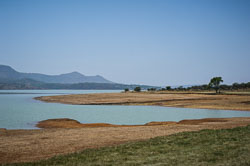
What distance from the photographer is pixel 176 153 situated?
41.1 ft

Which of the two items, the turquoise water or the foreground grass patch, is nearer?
the foreground grass patch

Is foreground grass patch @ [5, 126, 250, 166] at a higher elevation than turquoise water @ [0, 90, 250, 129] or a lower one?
higher

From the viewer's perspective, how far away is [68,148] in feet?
53.2

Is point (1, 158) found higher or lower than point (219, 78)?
lower

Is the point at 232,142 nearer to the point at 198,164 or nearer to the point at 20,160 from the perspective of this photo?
the point at 198,164

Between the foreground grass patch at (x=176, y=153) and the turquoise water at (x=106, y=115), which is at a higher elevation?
the foreground grass patch at (x=176, y=153)

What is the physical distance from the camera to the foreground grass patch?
1090 cm

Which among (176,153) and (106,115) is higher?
(176,153)

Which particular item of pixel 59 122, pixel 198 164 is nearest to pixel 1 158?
pixel 198 164

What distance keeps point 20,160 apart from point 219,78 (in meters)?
92.1

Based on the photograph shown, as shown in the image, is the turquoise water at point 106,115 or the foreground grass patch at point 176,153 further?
the turquoise water at point 106,115

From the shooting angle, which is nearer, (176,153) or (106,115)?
(176,153)

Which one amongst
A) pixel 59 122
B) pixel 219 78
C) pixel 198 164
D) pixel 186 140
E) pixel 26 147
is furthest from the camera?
pixel 219 78

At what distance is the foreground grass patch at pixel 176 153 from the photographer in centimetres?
1090
